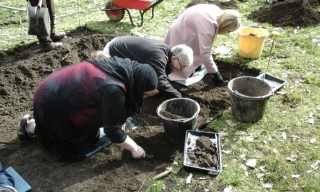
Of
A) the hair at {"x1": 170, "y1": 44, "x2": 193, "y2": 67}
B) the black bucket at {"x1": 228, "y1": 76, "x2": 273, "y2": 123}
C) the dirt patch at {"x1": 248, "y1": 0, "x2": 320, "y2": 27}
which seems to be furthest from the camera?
the dirt patch at {"x1": 248, "y1": 0, "x2": 320, "y2": 27}

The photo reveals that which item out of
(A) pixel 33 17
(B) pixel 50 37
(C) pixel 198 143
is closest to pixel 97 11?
(B) pixel 50 37

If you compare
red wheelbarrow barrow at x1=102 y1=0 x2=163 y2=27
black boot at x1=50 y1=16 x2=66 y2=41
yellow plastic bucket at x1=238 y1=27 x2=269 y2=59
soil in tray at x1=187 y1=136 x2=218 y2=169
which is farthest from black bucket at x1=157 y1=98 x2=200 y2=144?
black boot at x1=50 y1=16 x2=66 y2=41

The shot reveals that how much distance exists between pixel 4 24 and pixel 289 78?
249 inches

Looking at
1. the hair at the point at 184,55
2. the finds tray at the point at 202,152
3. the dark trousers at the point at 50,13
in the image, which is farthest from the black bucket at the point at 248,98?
the dark trousers at the point at 50,13

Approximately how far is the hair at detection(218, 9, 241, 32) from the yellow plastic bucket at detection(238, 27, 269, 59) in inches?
31.3

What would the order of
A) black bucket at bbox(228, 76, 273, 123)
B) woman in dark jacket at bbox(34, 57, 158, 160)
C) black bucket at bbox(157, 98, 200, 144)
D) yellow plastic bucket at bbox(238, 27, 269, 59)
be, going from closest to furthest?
1. woman in dark jacket at bbox(34, 57, 158, 160)
2. black bucket at bbox(157, 98, 200, 144)
3. black bucket at bbox(228, 76, 273, 123)
4. yellow plastic bucket at bbox(238, 27, 269, 59)

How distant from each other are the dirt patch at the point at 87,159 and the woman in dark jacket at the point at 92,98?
0.33 meters

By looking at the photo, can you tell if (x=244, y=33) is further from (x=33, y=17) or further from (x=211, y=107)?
(x=33, y=17)

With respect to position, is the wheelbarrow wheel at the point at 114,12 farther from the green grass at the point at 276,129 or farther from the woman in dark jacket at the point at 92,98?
the woman in dark jacket at the point at 92,98

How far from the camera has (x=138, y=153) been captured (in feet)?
12.8

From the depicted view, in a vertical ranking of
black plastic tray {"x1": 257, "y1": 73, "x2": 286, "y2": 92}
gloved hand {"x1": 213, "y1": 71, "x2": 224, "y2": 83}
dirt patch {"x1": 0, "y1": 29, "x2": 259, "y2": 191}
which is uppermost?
black plastic tray {"x1": 257, "y1": 73, "x2": 286, "y2": 92}

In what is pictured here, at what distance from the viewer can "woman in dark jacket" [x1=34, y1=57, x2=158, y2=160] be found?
3.28 m

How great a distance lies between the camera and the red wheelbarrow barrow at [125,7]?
7.11 metres

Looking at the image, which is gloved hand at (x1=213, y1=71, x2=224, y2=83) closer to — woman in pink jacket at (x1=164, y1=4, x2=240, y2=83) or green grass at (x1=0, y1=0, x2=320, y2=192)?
woman in pink jacket at (x1=164, y1=4, x2=240, y2=83)
